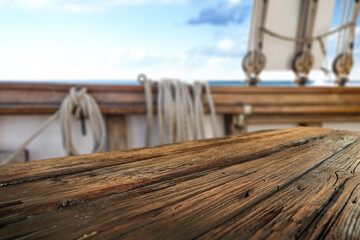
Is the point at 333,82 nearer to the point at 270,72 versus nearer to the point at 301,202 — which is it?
the point at 270,72

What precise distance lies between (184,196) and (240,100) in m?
1.38

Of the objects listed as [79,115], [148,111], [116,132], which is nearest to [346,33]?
[148,111]

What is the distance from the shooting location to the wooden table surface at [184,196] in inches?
10.1

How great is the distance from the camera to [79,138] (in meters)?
1.46

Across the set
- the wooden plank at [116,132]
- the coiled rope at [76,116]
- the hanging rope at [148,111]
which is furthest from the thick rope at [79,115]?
the hanging rope at [148,111]

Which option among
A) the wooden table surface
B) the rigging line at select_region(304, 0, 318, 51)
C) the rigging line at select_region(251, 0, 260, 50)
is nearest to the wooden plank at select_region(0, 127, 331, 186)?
the wooden table surface

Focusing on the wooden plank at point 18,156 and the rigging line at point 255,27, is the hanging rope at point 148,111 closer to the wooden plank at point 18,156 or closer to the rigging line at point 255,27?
the wooden plank at point 18,156

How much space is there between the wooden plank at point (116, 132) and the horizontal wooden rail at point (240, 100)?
0.20 ft

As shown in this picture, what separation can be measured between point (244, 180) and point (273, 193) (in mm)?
52

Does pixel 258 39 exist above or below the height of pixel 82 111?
above

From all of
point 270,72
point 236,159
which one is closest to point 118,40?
point 270,72

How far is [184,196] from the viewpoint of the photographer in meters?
0.34

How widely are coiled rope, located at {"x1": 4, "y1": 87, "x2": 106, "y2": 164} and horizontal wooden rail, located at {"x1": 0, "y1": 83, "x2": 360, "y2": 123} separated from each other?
0.24 feet

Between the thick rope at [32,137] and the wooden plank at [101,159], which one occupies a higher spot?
the wooden plank at [101,159]
